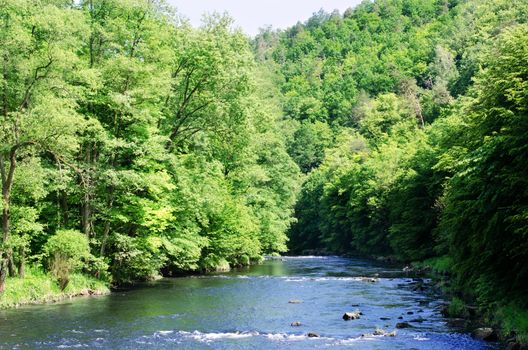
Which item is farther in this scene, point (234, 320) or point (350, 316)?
point (350, 316)

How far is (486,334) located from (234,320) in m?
10.7

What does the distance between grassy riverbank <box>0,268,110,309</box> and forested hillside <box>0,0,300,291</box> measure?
0.50m

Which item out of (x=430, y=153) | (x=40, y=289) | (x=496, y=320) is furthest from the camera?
(x=430, y=153)

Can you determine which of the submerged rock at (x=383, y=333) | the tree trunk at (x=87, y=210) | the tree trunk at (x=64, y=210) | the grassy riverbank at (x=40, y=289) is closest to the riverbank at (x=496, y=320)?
the submerged rock at (x=383, y=333)

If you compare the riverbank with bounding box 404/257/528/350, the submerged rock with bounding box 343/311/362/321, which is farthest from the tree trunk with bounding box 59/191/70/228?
the riverbank with bounding box 404/257/528/350

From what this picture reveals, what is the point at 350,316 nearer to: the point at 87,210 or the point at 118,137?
the point at 87,210

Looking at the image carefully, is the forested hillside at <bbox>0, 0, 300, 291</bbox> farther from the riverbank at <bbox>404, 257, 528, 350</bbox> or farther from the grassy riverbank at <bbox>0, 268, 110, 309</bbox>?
the riverbank at <bbox>404, 257, 528, 350</bbox>

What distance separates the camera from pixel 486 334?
21812 mm

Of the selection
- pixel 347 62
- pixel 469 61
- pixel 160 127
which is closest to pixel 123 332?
pixel 160 127

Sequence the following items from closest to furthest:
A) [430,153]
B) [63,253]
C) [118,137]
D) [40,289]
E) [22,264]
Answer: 1. [22,264]
2. [40,289]
3. [63,253]
4. [118,137]
5. [430,153]

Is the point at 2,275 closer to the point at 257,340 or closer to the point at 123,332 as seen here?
the point at 123,332

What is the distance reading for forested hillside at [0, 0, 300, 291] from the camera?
28938mm

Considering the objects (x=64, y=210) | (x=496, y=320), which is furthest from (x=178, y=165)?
(x=496, y=320)

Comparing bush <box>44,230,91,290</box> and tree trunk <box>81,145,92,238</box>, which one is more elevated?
tree trunk <box>81,145,92,238</box>
